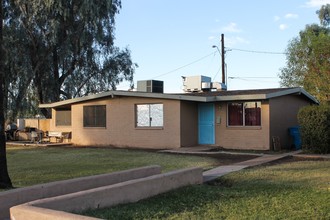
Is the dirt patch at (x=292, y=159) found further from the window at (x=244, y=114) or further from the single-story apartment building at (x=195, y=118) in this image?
the window at (x=244, y=114)

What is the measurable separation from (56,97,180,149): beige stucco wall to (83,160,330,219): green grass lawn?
8.85 metres

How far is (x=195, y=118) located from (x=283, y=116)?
4.09 m

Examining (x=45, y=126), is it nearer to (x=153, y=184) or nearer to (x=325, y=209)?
(x=153, y=184)

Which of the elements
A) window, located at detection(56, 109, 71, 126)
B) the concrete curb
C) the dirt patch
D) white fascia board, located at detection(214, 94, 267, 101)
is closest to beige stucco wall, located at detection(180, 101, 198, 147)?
white fascia board, located at detection(214, 94, 267, 101)

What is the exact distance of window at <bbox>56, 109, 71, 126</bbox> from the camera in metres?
25.0

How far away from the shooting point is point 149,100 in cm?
1992

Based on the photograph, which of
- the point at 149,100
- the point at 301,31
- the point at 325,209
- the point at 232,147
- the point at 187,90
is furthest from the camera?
the point at 301,31

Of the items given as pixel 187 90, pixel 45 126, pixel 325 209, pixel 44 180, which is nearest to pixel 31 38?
pixel 45 126

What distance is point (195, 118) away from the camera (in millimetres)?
19875

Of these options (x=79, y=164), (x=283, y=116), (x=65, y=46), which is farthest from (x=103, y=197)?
(x=65, y=46)

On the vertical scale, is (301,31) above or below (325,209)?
above

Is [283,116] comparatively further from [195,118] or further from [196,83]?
[196,83]

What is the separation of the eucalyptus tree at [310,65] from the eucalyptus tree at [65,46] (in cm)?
1394

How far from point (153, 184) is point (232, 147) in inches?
447
